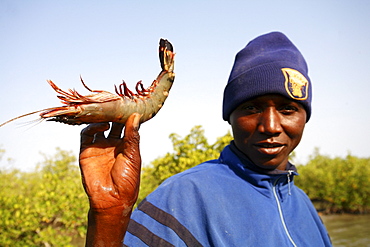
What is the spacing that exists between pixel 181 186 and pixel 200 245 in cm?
29

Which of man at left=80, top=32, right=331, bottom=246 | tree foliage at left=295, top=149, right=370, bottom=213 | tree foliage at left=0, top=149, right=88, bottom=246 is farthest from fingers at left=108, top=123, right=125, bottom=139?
tree foliage at left=295, top=149, right=370, bottom=213

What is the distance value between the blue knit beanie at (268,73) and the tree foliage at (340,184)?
54.5 ft

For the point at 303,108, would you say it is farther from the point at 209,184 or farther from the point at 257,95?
the point at 209,184

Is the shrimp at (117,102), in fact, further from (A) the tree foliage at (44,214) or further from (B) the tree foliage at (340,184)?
(B) the tree foliage at (340,184)

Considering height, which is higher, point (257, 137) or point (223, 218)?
point (257, 137)

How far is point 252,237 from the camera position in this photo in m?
1.58

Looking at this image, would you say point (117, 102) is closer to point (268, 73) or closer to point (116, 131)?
point (116, 131)

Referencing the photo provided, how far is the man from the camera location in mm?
1467

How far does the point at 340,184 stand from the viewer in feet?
54.7

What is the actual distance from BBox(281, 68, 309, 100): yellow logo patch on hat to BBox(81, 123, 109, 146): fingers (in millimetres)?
937

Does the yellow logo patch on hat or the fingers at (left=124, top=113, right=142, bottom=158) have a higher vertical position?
the yellow logo patch on hat

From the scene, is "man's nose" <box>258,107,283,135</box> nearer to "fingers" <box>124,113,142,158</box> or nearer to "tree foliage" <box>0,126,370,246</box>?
"fingers" <box>124,113,142,158</box>

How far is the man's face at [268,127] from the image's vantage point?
1.70m

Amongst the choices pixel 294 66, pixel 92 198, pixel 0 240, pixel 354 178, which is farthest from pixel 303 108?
pixel 354 178
